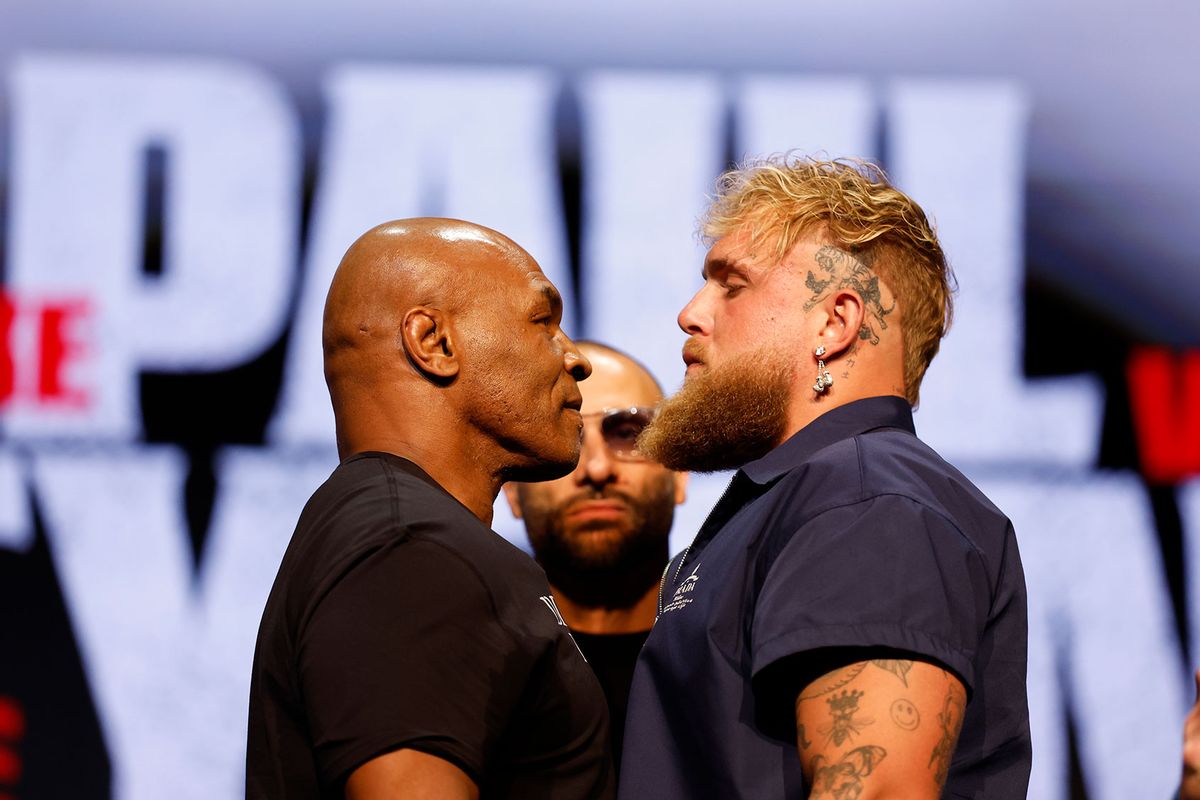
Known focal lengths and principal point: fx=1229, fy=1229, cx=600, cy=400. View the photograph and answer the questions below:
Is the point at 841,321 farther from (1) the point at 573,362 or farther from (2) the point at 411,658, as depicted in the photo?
(2) the point at 411,658

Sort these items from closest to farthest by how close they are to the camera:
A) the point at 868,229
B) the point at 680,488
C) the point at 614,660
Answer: the point at 868,229 < the point at 614,660 < the point at 680,488

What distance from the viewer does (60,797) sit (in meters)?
3.55

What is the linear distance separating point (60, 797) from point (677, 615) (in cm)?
268

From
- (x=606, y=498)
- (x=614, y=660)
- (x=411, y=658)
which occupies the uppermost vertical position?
(x=411, y=658)

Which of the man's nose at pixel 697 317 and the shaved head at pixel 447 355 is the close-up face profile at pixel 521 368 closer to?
the shaved head at pixel 447 355

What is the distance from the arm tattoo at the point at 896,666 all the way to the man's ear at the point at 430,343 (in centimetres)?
69

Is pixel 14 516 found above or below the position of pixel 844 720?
below

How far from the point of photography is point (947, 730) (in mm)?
1316

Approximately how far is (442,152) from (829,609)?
9.32ft

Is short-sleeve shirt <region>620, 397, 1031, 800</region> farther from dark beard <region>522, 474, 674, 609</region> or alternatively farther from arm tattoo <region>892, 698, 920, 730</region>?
dark beard <region>522, 474, 674, 609</region>

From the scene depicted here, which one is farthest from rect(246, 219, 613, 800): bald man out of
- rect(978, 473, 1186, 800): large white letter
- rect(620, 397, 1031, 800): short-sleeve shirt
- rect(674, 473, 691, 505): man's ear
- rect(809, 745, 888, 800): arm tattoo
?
rect(978, 473, 1186, 800): large white letter

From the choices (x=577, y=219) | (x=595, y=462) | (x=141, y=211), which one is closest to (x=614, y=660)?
(x=595, y=462)

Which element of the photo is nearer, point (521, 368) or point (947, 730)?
point (947, 730)

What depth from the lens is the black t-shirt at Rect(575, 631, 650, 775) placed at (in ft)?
8.36
